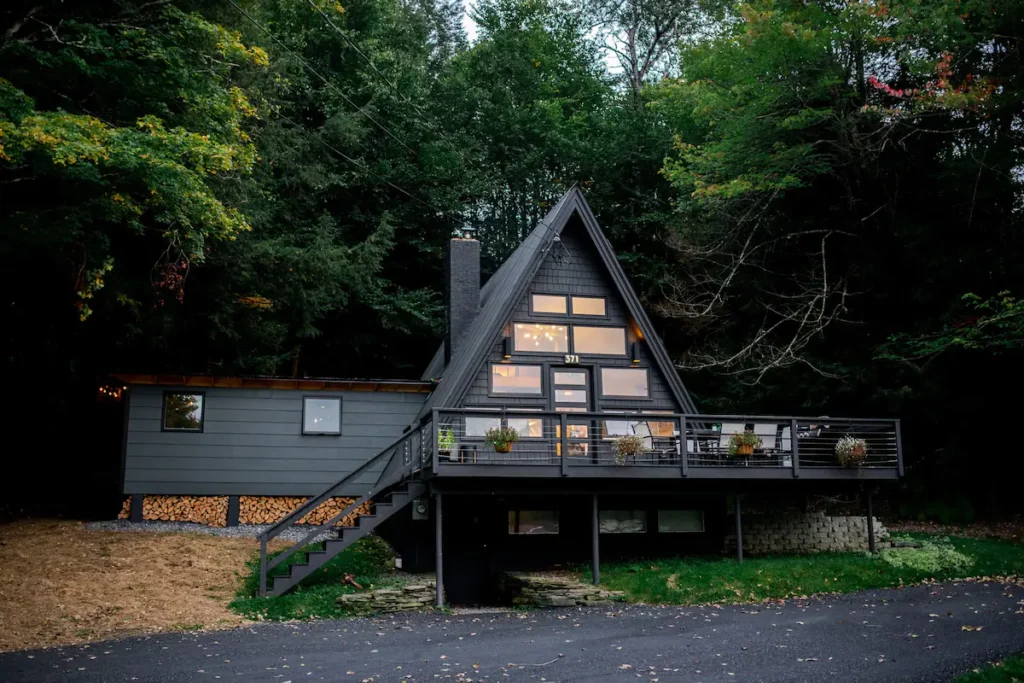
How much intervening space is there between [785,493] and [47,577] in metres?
12.9

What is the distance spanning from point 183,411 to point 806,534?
13.0 metres

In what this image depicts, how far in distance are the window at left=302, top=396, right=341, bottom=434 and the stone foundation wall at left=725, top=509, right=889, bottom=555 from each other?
8818 millimetres

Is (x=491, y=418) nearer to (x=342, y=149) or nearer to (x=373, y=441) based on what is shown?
(x=373, y=441)

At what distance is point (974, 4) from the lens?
1786 centimetres

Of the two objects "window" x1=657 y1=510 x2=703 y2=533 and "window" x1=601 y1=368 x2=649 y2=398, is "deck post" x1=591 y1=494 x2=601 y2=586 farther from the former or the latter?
"window" x1=601 y1=368 x2=649 y2=398

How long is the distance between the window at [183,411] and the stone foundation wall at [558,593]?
324 inches

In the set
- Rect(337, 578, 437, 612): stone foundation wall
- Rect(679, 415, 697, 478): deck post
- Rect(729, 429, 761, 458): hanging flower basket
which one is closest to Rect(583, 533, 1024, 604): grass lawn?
Rect(679, 415, 697, 478): deck post

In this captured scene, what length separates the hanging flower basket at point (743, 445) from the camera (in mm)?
16078

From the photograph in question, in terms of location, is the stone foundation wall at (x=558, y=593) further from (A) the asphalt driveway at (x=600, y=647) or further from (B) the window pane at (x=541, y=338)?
(B) the window pane at (x=541, y=338)

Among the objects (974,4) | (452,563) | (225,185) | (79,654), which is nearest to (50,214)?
(225,185)

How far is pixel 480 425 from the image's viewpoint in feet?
55.8

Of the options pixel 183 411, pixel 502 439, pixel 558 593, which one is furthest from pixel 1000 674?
pixel 183 411

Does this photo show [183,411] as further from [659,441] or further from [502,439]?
[659,441]

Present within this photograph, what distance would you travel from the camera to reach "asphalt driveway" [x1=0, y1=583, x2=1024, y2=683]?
360 inches
